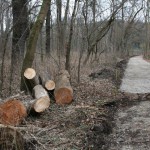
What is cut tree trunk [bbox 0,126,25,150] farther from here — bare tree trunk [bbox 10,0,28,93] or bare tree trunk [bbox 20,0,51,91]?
bare tree trunk [bbox 10,0,28,93]

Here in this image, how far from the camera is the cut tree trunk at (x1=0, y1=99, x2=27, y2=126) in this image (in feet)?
24.1

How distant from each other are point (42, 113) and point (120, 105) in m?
3.17

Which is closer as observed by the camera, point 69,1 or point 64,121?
point 64,121

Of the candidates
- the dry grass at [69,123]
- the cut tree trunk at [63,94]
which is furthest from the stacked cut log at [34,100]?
the dry grass at [69,123]

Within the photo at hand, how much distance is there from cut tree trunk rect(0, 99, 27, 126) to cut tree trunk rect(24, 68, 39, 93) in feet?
6.91

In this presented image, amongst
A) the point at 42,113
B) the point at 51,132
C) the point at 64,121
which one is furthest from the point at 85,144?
the point at 42,113

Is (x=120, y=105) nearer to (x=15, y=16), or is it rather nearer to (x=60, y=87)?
(x=60, y=87)

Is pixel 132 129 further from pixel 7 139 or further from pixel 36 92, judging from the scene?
pixel 7 139

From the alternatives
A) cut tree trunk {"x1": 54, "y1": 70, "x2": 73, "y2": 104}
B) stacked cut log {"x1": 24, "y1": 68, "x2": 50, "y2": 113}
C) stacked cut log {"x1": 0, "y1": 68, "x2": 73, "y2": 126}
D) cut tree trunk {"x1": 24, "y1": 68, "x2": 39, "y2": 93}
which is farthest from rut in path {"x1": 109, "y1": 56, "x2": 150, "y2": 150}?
cut tree trunk {"x1": 24, "y1": 68, "x2": 39, "y2": 93}

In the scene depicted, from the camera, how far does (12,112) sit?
7.44 m

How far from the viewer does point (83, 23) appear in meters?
19.2

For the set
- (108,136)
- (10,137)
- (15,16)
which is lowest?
(108,136)

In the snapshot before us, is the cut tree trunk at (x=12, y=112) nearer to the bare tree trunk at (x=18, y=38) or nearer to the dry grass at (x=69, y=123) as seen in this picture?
the dry grass at (x=69, y=123)

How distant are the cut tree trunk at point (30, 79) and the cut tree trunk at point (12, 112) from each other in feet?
6.91
